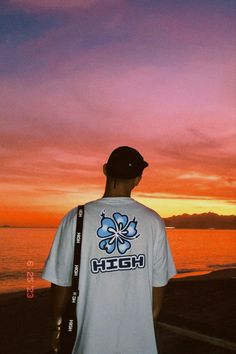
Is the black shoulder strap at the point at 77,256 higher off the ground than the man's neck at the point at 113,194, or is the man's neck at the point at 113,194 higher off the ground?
the man's neck at the point at 113,194

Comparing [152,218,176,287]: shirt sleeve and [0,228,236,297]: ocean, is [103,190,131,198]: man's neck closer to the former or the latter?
[152,218,176,287]: shirt sleeve

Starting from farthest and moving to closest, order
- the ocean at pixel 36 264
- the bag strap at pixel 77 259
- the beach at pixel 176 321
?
1. the ocean at pixel 36 264
2. the beach at pixel 176 321
3. the bag strap at pixel 77 259

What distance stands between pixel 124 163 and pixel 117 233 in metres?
0.46

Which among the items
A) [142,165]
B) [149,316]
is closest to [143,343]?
[149,316]

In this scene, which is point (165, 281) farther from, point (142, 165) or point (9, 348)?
point (9, 348)

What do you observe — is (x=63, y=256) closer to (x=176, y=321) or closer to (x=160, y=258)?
(x=160, y=258)

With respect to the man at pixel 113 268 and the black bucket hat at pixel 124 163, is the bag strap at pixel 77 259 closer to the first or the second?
the man at pixel 113 268

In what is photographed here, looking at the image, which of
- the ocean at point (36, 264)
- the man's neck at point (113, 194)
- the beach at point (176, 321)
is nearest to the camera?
the man's neck at point (113, 194)

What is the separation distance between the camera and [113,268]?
8.35 feet

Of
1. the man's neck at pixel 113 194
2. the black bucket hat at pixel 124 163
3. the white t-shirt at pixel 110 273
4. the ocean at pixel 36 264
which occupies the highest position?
the black bucket hat at pixel 124 163

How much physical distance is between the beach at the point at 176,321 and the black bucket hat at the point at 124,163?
1.72 m

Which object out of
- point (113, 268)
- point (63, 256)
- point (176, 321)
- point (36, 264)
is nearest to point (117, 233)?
point (113, 268)

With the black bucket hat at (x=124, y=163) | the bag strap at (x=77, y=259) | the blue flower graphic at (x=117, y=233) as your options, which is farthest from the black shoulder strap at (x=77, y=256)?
the black bucket hat at (x=124, y=163)

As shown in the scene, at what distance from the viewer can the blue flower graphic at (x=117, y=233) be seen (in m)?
2.55
